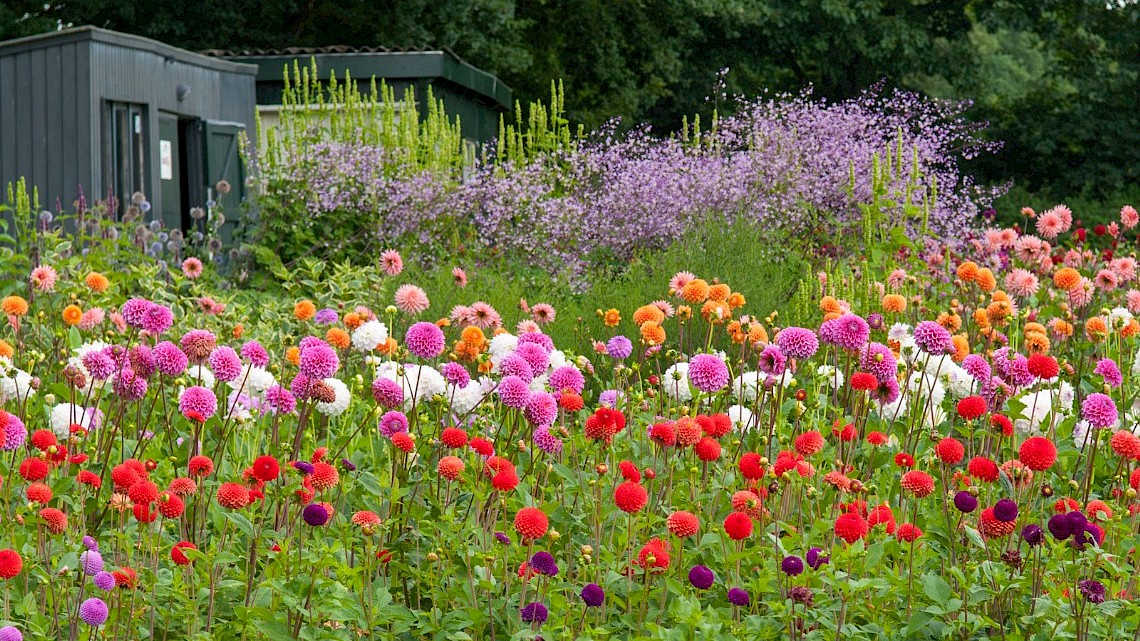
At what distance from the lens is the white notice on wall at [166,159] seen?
1238cm

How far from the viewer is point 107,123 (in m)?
11.7

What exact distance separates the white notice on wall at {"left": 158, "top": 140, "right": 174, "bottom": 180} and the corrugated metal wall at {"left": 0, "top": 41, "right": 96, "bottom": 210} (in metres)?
0.92

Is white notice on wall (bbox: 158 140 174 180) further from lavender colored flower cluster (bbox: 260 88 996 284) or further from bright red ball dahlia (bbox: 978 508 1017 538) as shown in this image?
bright red ball dahlia (bbox: 978 508 1017 538)

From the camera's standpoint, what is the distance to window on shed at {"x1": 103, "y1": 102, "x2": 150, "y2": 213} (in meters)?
11.7

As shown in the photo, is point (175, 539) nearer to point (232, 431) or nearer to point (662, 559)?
point (232, 431)

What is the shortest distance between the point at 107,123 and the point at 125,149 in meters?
0.32

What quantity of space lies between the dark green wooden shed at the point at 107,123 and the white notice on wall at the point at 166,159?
0.01 metres

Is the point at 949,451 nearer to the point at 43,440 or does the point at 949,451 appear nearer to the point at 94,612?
the point at 94,612

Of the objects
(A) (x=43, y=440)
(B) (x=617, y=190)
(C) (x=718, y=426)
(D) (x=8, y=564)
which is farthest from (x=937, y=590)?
(B) (x=617, y=190)

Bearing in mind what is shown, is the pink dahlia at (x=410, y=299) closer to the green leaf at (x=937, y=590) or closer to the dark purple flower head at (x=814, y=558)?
the dark purple flower head at (x=814, y=558)

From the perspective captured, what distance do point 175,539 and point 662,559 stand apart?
131 cm


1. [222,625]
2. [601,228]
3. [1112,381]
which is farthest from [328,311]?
[601,228]

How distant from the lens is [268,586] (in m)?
2.31

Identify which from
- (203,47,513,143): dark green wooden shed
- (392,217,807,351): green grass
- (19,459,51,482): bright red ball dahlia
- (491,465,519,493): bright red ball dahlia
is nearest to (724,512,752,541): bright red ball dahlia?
(491,465,519,493): bright red ball dahlia
